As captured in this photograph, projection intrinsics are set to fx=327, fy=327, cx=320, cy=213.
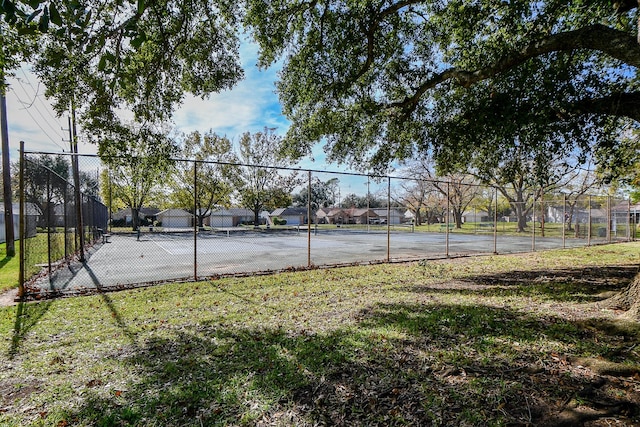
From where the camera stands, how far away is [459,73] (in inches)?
264

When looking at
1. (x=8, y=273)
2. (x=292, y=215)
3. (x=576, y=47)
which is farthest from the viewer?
(x=292, y=215)

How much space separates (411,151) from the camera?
10039 mm

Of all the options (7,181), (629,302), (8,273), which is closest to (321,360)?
(629,302)

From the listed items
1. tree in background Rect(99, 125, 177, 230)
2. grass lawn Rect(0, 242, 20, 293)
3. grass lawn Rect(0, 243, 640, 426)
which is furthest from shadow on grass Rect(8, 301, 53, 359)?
tree in background Rect(99, 125, 177, 230)

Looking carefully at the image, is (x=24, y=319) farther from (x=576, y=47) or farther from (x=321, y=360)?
(x=576, y=47)

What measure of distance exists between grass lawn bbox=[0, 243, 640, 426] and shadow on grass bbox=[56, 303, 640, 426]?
0.5 inches

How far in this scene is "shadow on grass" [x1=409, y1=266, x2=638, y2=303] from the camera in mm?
5730

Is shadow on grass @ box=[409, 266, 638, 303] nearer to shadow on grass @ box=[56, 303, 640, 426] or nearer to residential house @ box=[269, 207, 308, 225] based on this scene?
shadow on grass @ box=[56, 303, 640, 426]

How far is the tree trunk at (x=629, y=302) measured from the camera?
4.02 meters

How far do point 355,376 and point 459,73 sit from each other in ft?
20.6

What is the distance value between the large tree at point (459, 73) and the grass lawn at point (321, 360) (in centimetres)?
208

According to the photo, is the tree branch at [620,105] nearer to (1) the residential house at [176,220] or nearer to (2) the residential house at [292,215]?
(1) the residential house at [176,220]

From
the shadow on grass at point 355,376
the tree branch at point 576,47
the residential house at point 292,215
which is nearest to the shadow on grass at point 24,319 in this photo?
the shadow on grass at point 355,376

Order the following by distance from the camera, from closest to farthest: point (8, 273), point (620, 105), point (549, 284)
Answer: point (620, 105) < point (549, 284) < point (8, 273)
